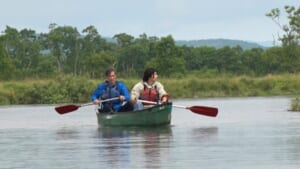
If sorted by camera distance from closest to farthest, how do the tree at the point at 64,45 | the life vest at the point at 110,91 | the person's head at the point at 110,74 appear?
the person's head at the point at 110,74 < the life vest at the point at 110,91 < the tree at the point at 64,45

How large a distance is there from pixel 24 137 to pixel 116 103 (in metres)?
3.11

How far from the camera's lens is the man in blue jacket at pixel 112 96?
20656 mm

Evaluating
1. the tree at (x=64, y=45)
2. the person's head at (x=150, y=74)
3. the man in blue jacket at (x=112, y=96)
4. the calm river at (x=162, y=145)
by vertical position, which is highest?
the tree at (x=64, y=45)

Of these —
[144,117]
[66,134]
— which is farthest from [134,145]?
[144,117]

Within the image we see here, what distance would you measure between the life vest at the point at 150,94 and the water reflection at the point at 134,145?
2.12 feet

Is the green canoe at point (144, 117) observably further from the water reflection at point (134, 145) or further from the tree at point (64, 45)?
the tree at point (64, 45)

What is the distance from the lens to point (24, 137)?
61.5 ft

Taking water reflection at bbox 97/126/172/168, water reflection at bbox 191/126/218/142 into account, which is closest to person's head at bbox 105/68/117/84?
water reflection at bbox 97/126/172/168

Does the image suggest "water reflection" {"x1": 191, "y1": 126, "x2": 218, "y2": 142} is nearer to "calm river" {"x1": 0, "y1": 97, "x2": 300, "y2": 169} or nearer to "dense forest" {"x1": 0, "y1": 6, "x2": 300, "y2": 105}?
"calm river" {"x1": 0, "y1": 97, "x2": 300, "y2": 169}

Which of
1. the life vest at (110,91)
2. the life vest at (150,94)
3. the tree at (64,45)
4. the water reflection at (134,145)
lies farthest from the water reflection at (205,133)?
the tree at (64,45)

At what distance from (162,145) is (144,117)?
16.2 ft

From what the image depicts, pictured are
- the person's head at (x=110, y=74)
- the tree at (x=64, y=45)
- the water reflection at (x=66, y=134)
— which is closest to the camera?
the water reflection at (x=66, y=134)

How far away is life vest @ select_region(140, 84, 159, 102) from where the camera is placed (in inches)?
797

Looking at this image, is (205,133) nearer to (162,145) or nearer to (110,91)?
(162,145)
